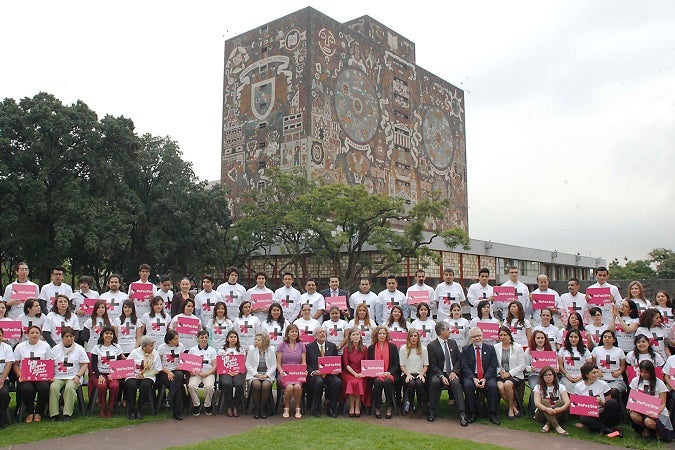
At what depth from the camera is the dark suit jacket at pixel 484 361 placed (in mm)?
9594

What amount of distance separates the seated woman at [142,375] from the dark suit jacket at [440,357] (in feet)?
14.7

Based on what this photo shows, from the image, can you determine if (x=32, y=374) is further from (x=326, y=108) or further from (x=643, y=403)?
(x=326, y=108)

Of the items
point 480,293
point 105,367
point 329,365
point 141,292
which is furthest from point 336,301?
point 105,367

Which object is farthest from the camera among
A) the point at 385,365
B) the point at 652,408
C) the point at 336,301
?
the point at 336,301

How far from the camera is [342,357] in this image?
33.2 feet

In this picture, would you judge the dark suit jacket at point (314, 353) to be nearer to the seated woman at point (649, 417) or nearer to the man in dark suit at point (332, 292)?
the man in dark suit at point (332, 292)

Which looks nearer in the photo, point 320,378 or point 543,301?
point 320,378

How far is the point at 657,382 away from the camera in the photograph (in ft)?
27.6

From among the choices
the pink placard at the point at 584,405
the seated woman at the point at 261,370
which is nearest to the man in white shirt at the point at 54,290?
the seated woman at the point at 261,370

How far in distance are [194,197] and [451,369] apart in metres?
27.1

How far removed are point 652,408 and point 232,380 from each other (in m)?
6.27

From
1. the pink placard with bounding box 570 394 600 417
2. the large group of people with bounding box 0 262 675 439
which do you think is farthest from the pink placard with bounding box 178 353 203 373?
the pink placard with bounding box 570 394 600 417

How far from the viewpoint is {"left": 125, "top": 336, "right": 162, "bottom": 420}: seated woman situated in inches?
370

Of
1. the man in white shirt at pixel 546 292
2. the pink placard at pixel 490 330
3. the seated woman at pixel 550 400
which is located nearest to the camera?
the seated woman at pixel 550 400
